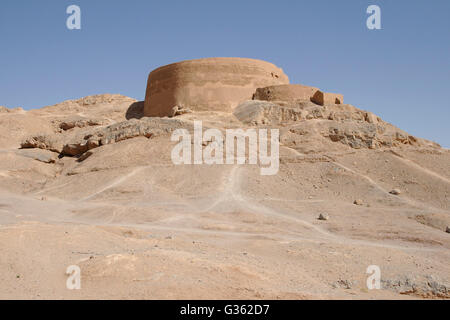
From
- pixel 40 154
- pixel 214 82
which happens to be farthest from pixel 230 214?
pixel 40 154

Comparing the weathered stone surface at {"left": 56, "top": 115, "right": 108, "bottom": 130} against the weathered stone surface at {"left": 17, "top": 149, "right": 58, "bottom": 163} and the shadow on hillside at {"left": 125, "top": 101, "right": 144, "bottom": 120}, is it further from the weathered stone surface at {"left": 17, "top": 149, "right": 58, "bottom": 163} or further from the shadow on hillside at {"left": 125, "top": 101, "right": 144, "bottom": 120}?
the weathered stone surface at {"left": 17, "top": 149, "right": 58, "bottom": 163}

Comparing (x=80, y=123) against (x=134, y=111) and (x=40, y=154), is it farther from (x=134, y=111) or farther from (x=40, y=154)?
(x=40, y=154)

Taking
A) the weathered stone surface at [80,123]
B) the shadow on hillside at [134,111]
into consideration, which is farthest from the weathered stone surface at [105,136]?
the shadow on hillside at [134,111]

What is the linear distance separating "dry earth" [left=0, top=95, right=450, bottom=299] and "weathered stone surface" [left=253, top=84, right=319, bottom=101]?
905mm

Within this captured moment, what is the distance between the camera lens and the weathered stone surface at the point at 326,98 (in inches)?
854

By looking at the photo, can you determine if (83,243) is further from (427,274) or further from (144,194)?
(144,194)

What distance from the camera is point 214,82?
23.1 meters

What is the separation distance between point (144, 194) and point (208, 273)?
9978 mm

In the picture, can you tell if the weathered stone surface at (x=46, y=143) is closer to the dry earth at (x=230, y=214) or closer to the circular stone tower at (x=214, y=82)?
the dry earth at (x=230, y=214)

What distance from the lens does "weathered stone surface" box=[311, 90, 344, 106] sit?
21.7m

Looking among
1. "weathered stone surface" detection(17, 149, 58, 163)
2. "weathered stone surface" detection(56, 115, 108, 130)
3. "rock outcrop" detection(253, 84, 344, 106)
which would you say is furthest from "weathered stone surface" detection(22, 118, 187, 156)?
"rock outcrop" detection(253, 84, 344, 106)
